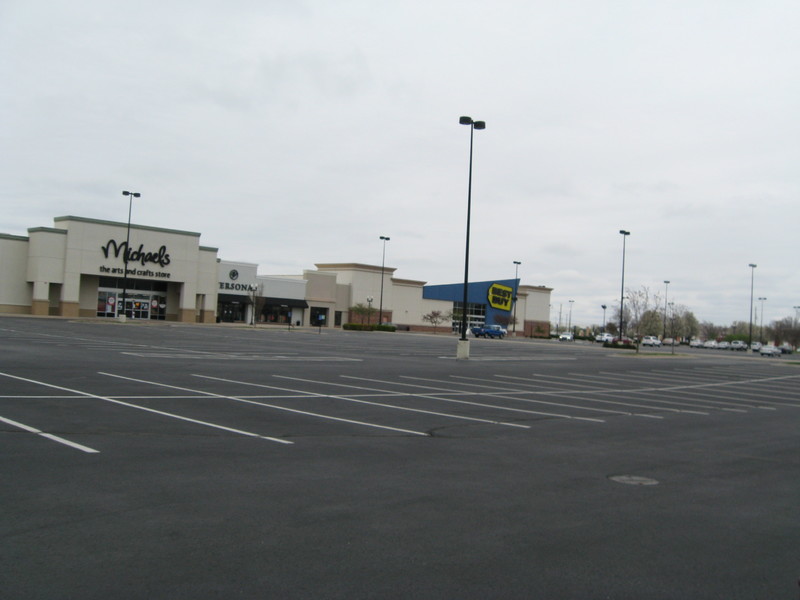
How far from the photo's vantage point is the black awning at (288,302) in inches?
3318

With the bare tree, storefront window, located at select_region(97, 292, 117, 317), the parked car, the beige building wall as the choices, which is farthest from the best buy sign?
the beige building wall

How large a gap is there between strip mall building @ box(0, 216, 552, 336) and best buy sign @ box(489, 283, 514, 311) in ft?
0.46

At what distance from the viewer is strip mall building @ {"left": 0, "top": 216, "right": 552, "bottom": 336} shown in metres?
62.8

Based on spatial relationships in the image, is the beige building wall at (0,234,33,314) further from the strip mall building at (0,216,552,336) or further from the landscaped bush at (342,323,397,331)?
the landscaped bush at (342,323,397,331)

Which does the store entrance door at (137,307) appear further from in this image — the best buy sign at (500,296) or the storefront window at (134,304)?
the best buy sign at (500,296)

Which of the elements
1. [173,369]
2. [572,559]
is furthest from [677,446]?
[173,369]

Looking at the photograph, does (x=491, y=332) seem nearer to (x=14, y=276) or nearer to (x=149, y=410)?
(x=14, y=276)

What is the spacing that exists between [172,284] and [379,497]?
71.3 meters

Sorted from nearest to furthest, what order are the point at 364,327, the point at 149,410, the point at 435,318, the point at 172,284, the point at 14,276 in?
the point at 149,410
the point at 14,276
the point at 172,284
the point at 364,327
the point at 435,318

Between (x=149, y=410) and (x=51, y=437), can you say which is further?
(x=149, y=410)

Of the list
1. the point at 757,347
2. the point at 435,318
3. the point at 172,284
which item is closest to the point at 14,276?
the point at 172,284

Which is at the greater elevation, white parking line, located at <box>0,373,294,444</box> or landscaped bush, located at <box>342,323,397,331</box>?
landscaped bush, located at <box>342,323,397,331</box>

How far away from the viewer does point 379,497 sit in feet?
22.4

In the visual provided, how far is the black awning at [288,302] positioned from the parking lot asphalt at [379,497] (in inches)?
2742
